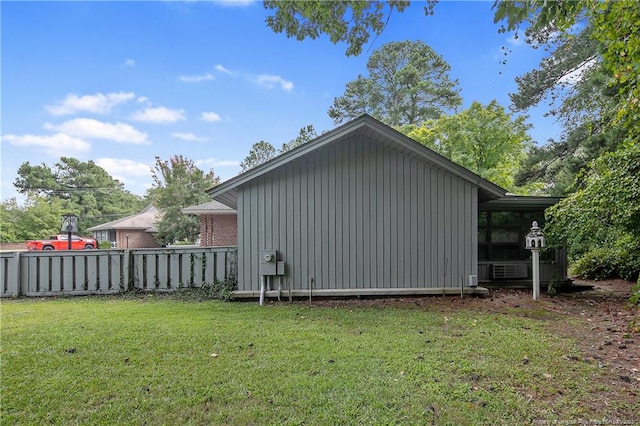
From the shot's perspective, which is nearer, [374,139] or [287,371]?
[287,371]

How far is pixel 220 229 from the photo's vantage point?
15617 mm

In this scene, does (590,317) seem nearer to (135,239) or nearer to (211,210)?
(211,210)

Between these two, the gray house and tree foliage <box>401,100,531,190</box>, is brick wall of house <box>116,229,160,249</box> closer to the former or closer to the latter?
the gray house

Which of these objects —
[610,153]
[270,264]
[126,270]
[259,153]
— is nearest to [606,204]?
[610,153]

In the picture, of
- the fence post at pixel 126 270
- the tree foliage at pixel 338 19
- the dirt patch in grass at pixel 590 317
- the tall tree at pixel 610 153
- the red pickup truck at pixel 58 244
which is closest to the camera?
the dirt patch in grass at pixel 590 317

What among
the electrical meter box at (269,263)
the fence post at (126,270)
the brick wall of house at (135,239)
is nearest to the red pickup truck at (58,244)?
the brick wall of house at (135,239)

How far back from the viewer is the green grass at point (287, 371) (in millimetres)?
2320

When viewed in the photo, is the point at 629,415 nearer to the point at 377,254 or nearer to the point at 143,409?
the point at 143,409

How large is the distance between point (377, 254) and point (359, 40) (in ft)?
13.4

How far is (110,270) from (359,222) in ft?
18.8

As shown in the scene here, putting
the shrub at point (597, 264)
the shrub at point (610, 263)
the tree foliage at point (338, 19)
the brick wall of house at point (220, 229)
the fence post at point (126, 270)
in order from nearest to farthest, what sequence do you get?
the tree foliage at point (338, 19)
the fence post at point (126, 270)
the shrub at point (610, 263)
the shrub at point (597, 264)
the brick wall of house at point (220, 229)

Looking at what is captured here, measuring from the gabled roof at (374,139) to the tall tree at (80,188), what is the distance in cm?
Answer: 3992

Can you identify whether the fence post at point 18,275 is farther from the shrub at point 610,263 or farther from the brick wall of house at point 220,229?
the shrub at point 610,263

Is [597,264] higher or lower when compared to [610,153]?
lower
